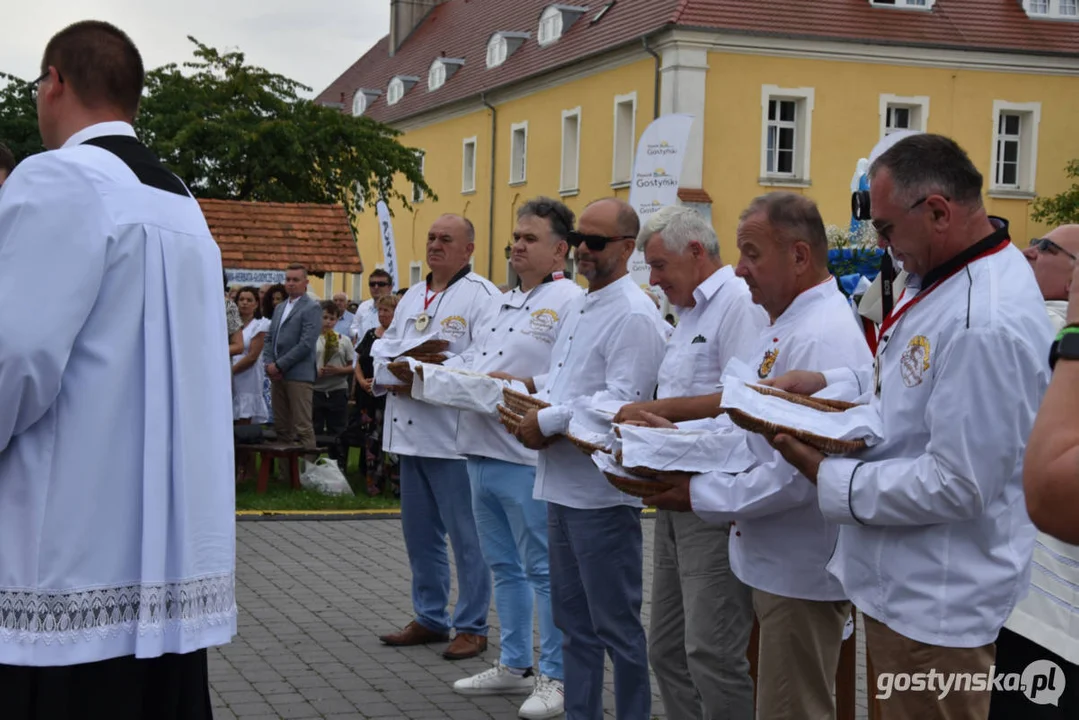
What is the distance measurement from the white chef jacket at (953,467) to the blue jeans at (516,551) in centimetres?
291

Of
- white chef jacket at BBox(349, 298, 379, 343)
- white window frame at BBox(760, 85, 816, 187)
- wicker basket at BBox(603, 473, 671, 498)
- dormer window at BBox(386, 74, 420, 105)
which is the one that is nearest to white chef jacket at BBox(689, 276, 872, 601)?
wicker basket at BBox(603, 473, 671, 498)

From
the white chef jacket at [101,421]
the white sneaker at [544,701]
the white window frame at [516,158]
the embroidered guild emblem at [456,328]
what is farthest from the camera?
the white window frame at [516,158]

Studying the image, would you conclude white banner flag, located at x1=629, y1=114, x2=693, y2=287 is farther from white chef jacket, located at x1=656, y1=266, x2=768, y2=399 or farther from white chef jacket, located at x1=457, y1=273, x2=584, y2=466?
white chef jacket, located at x1=656, y1=266, x2=768, y2=399

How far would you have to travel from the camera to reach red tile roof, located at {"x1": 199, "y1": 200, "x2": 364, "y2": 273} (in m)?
19.7

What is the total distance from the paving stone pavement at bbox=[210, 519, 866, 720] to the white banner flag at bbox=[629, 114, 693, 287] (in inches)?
322

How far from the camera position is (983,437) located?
3.20 meters

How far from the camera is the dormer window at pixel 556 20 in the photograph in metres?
38.6

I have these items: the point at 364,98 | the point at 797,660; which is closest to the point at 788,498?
the point at 797,660

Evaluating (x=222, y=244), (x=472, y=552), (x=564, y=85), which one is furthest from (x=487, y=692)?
(x=564, y=85)

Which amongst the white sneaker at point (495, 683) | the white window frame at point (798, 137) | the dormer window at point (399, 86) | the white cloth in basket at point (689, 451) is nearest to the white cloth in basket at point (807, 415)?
the white cloth in basket at point (689, 451)

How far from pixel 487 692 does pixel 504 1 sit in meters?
43.8

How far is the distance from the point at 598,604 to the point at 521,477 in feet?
4.26

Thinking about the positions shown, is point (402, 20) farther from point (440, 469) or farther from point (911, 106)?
point (440, 469)

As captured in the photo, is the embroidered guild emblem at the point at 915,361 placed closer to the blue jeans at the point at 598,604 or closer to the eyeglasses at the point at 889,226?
the eyeglasses at the point at 889,226
